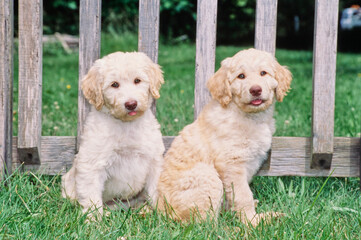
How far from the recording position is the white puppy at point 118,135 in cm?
309

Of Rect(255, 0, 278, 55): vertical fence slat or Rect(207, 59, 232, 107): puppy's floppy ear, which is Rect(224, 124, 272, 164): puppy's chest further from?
Rect(255, 0, 278, 55): vertical fence slat

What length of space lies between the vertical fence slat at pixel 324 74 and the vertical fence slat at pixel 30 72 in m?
2.16

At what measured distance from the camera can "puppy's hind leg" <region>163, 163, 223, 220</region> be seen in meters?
3.05

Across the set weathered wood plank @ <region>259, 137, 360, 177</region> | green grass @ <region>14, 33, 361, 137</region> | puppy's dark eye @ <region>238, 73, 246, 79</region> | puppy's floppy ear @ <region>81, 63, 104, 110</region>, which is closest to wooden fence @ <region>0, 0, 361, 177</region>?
weathered wood plank @ <region>259, 137, 360, 177</region>

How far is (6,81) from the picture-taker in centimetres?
345

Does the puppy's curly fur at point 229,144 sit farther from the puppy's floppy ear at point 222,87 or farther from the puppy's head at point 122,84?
the puppy's head at point 122,84

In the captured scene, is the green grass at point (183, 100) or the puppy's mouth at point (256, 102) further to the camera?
the green grass at point (183, 100)

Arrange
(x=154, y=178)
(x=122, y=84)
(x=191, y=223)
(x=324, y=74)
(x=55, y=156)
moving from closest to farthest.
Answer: (x=191, y=223)
(x=122, y=84)
(x=154, y=178)
(x=324, y=74)
(x=55, y=156)

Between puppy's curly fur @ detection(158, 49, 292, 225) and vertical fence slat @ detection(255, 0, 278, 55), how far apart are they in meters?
0.26

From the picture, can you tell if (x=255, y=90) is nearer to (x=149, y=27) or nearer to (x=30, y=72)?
(x=149, y=27)

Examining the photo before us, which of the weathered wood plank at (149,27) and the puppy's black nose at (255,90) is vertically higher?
the weathered wood plank at (149,27)

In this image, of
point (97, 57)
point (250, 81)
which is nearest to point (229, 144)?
point (250, 81)

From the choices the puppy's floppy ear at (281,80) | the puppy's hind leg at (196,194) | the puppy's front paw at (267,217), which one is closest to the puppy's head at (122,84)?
the puppy's hind leg at (196,194)

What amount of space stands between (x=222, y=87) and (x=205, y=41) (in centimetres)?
51
